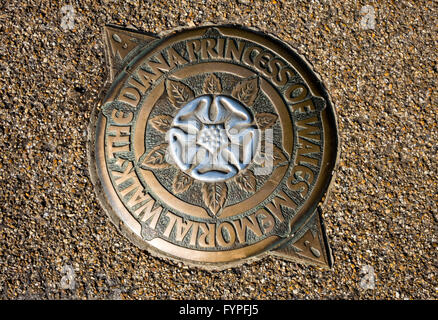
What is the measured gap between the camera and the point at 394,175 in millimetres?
2504

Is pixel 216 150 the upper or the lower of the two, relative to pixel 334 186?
upper

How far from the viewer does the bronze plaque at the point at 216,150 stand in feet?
8.01

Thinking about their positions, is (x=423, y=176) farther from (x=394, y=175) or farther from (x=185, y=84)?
(x=185, y=84)

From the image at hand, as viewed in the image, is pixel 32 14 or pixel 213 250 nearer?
pixel 213 250

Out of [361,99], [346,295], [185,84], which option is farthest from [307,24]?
[346,295]

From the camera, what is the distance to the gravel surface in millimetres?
2453

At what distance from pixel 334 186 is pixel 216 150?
74 centimetres

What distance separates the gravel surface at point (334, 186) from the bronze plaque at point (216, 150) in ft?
0.34

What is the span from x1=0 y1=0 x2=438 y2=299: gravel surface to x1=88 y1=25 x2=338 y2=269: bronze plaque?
0.10 metres

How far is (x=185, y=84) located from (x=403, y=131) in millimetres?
1368

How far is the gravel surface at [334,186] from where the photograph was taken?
2453 millimetres

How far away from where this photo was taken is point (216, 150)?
97.3 inches

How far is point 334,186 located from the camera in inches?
98.0

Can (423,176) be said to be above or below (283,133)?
below
